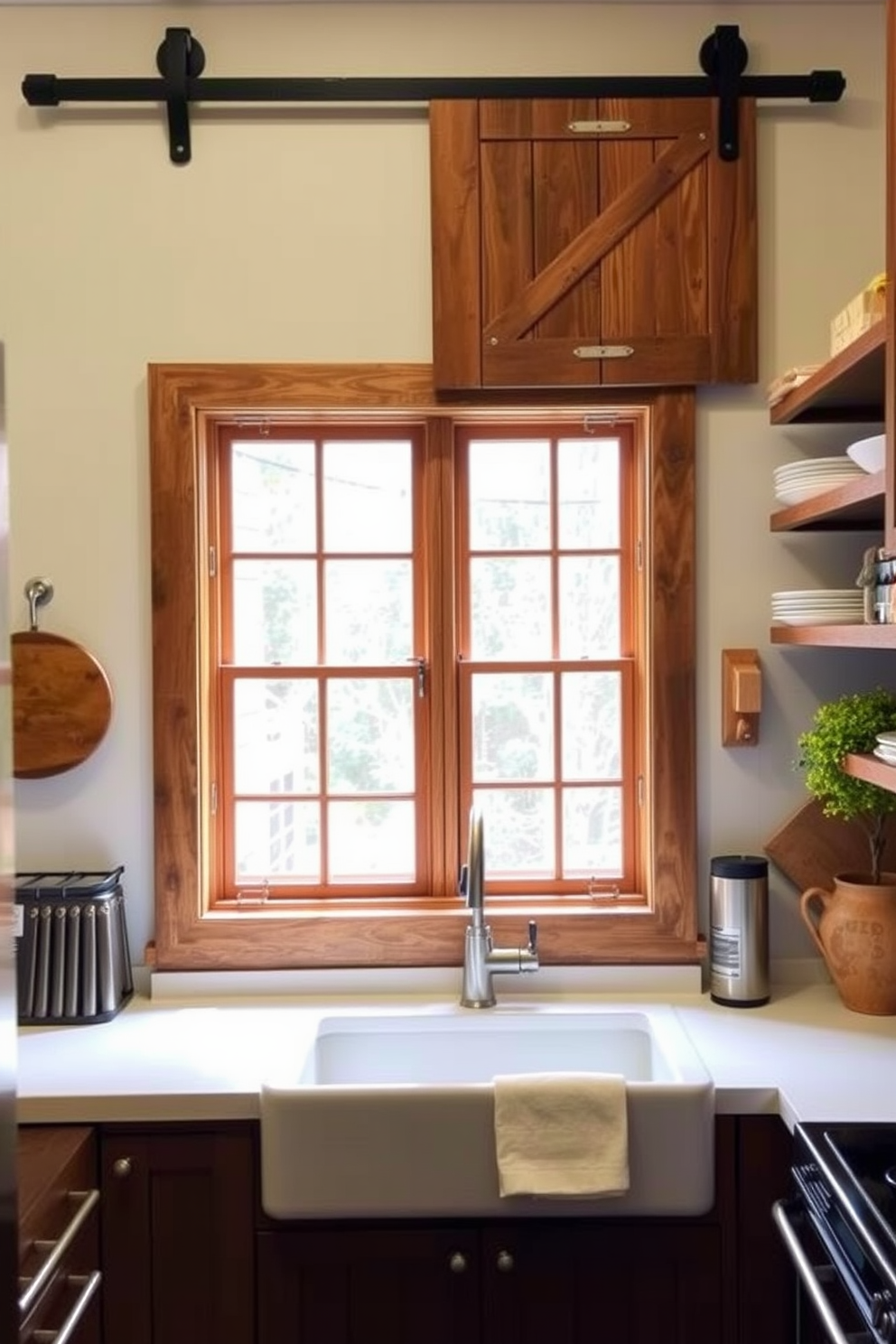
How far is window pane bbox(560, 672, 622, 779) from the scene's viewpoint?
7.36 ft

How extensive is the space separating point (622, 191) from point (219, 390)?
921 mm

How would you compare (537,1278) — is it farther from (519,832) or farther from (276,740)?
(276,740)

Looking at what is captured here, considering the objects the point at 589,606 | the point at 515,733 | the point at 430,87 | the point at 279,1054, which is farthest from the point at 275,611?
the point at 430,87

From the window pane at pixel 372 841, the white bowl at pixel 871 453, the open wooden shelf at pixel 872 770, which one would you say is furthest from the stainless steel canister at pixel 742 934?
the white bowl at pixel 871 453

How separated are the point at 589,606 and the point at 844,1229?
4.24 ft

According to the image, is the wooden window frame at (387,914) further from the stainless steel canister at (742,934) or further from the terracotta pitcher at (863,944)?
the terracotta pitcher at (863,944)

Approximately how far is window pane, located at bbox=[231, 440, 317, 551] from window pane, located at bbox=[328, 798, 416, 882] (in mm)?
594

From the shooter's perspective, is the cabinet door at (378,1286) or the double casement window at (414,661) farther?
the double casement window at (414,661)

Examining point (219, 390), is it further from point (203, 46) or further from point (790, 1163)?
point (790, 1163)

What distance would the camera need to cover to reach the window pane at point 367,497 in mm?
2219

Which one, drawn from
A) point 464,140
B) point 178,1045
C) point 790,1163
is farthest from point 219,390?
point 790,1163

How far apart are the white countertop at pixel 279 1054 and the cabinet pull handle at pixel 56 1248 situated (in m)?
0.12

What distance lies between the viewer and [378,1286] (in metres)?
1.60

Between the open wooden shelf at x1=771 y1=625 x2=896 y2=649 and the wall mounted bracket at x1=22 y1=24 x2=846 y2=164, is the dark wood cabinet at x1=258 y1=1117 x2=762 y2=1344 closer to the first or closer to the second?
the open wooden shelf at x1=771 y1=625 x2=896 y2=649
